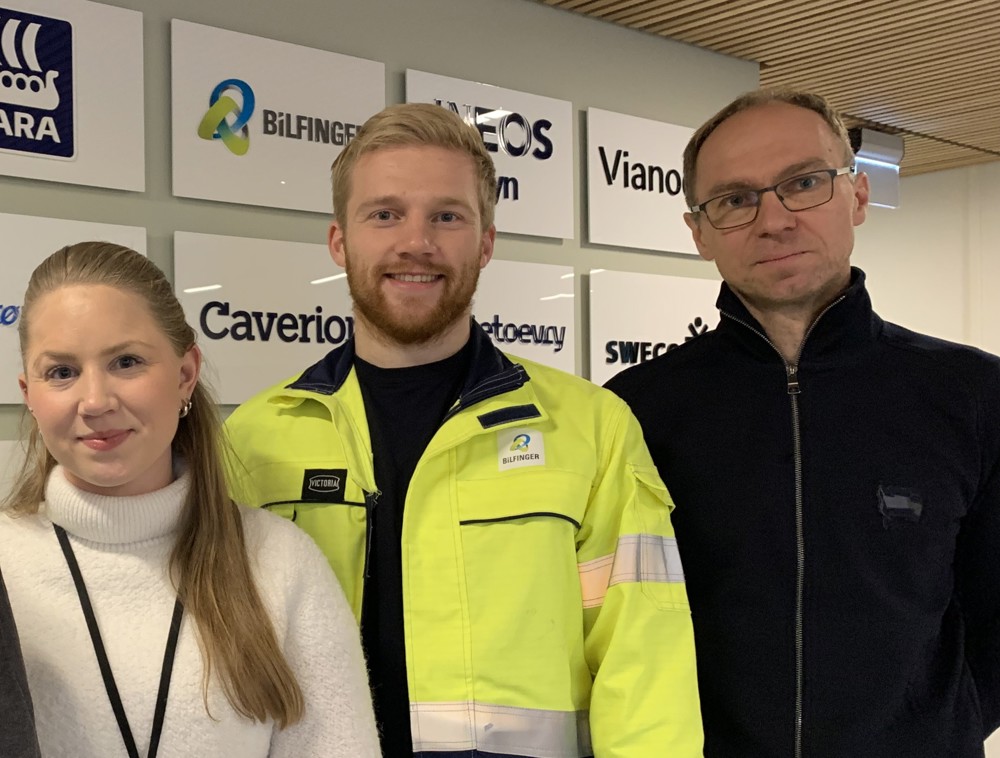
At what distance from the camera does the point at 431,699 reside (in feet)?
5.68

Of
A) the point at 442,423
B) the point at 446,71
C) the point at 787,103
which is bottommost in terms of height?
the point at 442,423

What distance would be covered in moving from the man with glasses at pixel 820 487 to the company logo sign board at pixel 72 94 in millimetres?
1773

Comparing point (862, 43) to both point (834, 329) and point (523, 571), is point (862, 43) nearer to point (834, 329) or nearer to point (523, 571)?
point (834, 329)

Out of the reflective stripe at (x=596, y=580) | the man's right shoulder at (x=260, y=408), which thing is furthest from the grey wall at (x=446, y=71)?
the reflective stripe at (x=596, y=580)

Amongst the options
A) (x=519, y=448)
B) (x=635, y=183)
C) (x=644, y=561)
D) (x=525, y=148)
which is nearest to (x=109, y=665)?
(x=519, y=448)

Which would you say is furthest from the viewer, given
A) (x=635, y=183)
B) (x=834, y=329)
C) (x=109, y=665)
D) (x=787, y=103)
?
(x=635, y=183)

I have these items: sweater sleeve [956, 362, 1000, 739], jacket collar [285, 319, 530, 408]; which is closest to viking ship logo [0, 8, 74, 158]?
jacket collar [285, 319, 530, 408]

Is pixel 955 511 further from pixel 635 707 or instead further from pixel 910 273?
pixel 910 273

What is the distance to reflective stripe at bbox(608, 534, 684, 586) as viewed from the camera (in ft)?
5.78

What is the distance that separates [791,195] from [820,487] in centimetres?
60

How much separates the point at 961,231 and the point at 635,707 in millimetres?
7040

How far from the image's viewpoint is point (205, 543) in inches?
60.0

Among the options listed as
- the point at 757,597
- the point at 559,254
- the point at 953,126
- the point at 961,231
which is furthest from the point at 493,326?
the point at 961,231

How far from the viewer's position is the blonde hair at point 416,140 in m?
1.89
